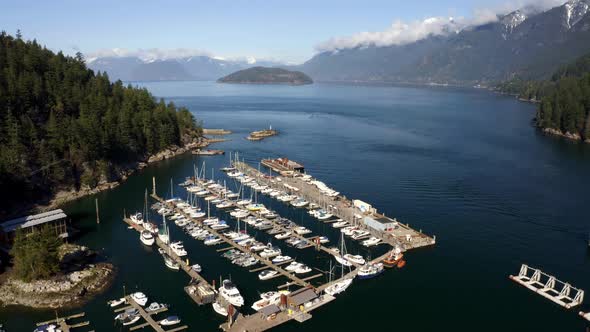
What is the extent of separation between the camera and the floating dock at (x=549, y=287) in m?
43.8

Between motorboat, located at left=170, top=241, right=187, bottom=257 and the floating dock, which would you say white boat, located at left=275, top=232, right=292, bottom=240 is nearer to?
motorboat, located at left=170, top=241, right=187, bottom=257

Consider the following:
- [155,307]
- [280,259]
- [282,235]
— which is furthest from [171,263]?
[282,235]

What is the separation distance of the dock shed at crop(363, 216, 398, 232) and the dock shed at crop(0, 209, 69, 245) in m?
39.2

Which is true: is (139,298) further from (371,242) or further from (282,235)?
(371,242)

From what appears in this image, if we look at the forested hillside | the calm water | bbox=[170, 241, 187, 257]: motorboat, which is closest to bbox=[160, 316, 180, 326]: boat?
the calm water

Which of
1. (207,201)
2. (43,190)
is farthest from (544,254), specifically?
(43,190)

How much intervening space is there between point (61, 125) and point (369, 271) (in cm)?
6045

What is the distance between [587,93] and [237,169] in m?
108

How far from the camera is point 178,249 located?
5347 cm

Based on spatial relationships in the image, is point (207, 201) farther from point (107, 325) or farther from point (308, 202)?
point (107, 325)

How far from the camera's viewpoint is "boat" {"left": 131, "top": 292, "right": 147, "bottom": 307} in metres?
42.3

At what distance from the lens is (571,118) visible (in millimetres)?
128125

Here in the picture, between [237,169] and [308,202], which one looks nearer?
[308,202]

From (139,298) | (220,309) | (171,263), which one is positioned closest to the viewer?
(220,309)
